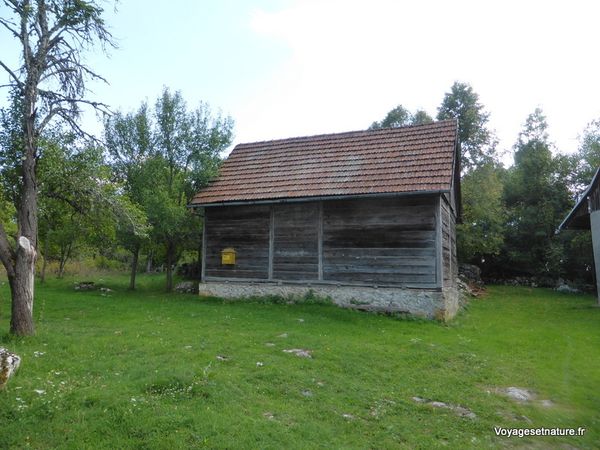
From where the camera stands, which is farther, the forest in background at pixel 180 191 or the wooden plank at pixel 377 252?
the wooden plank at pixel 377 252

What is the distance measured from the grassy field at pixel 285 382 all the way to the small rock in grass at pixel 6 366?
0.45 ft

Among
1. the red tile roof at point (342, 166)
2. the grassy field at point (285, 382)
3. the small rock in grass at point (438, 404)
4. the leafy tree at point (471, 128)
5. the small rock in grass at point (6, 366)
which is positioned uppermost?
the leafy tree at point (471, 128)

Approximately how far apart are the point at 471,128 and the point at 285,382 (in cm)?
3066

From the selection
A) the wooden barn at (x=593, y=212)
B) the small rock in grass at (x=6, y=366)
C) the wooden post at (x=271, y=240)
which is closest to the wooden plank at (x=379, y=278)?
the wooden post at (x=271, y=240)

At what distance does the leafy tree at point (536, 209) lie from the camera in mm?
28516

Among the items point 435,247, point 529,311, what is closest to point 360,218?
point 435,247

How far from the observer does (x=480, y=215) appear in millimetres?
26250

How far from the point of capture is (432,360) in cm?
A: 831

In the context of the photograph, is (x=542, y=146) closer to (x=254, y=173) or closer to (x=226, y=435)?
(x=254, y=173)

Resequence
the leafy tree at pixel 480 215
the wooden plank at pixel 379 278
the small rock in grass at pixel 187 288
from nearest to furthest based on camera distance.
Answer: the wooden plank at pixel 379 278
the small rock in grass at pixel 187 288
the leafy tree at pixel 480 215

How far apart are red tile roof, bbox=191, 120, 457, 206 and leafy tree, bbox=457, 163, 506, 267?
11914 mm

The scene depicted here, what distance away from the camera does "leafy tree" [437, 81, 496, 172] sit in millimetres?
32562

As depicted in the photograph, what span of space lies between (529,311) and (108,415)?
53.8 ft

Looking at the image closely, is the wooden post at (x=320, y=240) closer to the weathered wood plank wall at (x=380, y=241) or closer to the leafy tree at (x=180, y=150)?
the weathered wood plank wall at (x=380, y=241)
